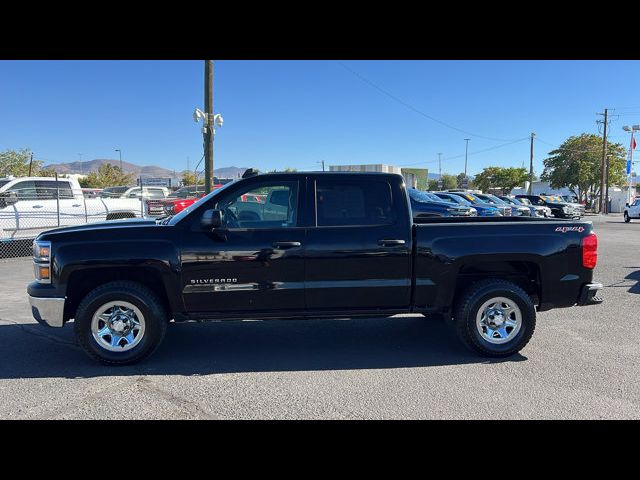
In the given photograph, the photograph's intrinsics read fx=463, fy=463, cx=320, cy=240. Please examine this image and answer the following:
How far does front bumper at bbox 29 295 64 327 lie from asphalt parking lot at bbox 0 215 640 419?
475 mm

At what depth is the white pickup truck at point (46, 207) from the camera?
1157 cm

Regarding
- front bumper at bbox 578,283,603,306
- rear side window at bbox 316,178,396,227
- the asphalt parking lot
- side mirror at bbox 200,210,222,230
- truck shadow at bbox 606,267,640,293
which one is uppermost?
rear side window at bbox 316,178,396,227

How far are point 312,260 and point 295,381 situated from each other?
1186 millimetres

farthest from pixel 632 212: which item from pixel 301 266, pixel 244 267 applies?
pixel 244 267

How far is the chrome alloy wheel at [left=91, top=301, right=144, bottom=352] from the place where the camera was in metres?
4.59

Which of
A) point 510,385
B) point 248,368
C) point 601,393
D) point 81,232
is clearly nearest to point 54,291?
point 81,232

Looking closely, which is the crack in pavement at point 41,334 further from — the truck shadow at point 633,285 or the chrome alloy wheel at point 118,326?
the truck shadow at point 633,285

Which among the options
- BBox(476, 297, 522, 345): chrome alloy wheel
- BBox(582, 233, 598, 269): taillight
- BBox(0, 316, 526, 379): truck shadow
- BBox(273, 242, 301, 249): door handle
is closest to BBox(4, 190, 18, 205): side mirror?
BBox(0, 316, 526, 379): truck shadow

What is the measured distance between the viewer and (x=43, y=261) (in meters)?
4.60

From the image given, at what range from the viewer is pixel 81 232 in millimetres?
4633

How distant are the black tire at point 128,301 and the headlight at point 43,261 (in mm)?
446

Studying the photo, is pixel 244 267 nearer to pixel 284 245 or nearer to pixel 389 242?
pixel 284 245

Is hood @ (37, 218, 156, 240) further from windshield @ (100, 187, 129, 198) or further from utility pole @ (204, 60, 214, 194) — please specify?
windshield @ (100, 187, 129, 198)

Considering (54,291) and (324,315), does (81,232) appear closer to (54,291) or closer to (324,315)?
(54,291)
